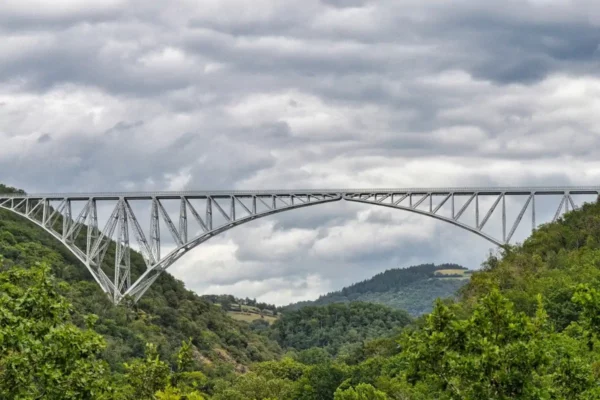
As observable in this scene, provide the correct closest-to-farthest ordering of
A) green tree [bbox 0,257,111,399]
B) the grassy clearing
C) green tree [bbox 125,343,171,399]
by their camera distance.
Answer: green tree [bbox 0,257,111,399], green tree [bbox 125,343,171,399], the grassy clearing

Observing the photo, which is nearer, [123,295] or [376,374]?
[376,374]

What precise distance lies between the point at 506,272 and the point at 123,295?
33225mm

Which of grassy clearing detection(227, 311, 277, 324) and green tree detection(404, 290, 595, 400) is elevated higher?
green tree detection(404, 290, 595, 400)

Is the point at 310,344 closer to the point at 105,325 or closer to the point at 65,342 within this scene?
the point at 105,325

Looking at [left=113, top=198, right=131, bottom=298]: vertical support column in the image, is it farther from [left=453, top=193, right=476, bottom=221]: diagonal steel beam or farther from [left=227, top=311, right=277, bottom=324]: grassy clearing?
[left=227, top=311, right=277, bottom=324]: grassy clearing

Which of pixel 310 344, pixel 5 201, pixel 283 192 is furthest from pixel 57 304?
pixel 310 344

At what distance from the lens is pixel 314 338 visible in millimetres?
165375

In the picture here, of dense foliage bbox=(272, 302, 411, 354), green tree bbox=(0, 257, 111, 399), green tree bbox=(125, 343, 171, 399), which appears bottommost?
dense foliage bbox=(272, 302, 411, 354)

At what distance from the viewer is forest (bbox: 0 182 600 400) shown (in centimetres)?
2548

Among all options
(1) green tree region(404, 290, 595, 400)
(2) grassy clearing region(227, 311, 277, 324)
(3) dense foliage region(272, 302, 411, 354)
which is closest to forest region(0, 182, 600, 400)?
(1) green tree region(404, 290, 595, 400)

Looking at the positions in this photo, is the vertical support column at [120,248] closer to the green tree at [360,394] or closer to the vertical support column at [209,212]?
the vertical support column at [209,212]

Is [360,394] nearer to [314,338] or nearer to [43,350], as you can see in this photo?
[43,350]

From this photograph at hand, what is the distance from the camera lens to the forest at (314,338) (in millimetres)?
25484

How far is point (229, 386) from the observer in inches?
3145
